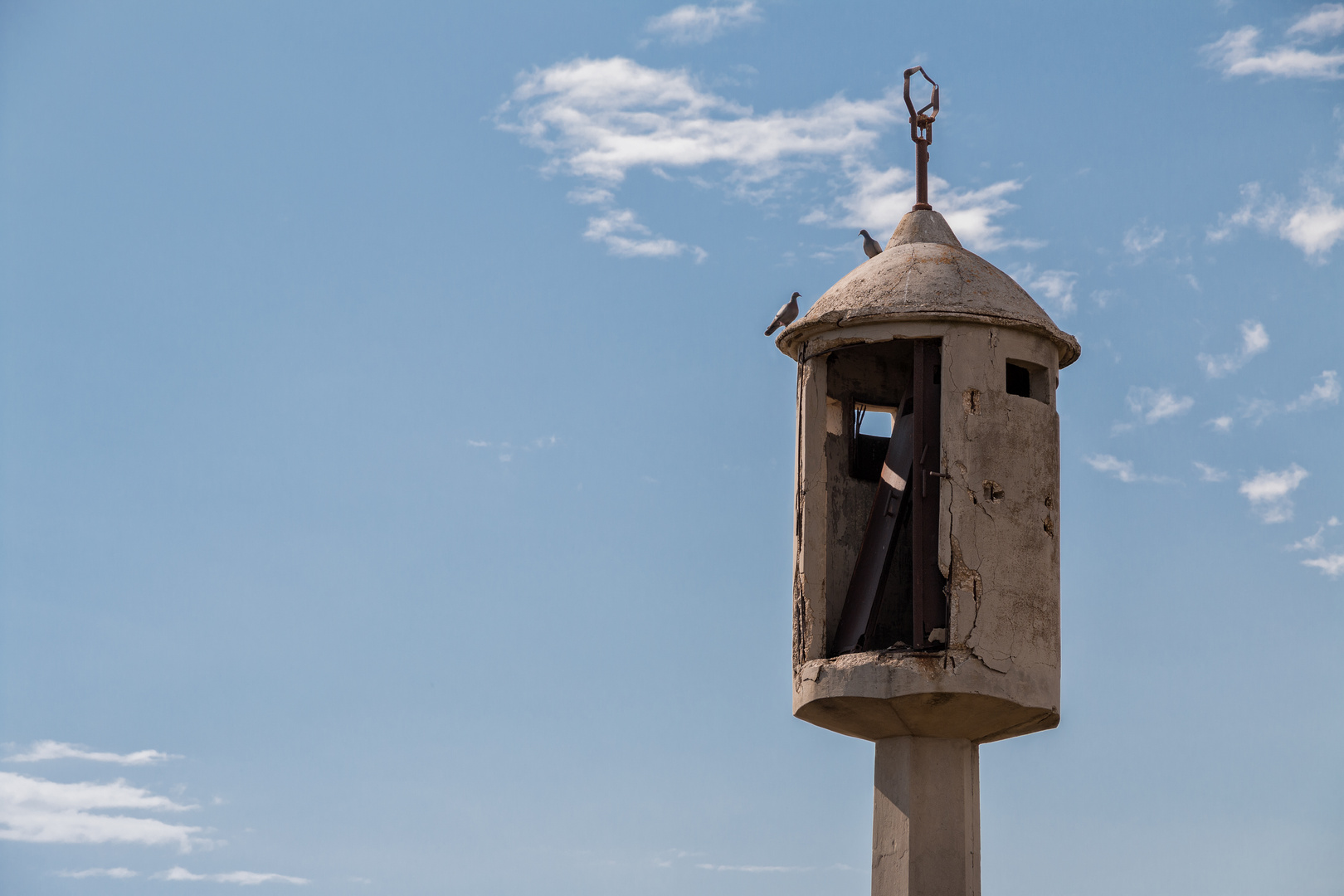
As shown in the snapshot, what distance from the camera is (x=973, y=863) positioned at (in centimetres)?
1593

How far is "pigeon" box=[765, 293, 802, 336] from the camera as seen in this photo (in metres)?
18.0

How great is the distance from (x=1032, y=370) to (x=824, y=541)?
225 centimetres

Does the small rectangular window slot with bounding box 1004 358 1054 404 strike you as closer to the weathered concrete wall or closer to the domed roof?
the weathered concrete wall

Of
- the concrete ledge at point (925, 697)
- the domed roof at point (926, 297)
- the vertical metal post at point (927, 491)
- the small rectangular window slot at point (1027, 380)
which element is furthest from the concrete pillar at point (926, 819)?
the domed roof at point (926, 297)

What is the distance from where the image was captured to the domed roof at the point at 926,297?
53.6 feet

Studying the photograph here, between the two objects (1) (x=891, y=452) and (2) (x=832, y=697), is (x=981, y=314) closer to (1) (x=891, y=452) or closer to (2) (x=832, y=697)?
(1) (x=891, y=452)

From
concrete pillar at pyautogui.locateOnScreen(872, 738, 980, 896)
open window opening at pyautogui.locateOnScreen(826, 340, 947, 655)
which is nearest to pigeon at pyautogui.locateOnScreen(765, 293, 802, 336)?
open window opening at pyautogui.locateOnScreen(826, 340, 947, 655)

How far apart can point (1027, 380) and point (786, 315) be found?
7.44 ft

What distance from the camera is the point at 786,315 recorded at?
59.4ft

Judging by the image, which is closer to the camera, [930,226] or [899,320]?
[899,320]

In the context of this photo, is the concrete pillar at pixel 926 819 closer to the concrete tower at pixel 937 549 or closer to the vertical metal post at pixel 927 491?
the concrete tower at pixel 937 549

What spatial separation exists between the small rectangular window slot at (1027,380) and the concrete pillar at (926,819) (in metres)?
2.93

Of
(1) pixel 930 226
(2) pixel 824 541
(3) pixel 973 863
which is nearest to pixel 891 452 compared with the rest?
(2) pixel 824 541

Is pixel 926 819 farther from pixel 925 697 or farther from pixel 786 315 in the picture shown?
pixel 786 315
